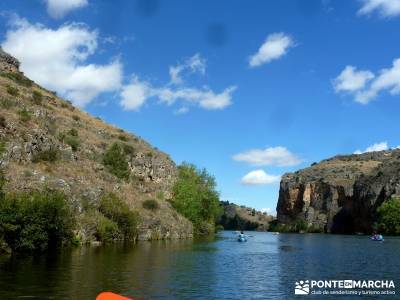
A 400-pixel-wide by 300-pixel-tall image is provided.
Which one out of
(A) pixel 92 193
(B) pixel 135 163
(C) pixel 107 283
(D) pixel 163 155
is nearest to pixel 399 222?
(D) pixel 163 155

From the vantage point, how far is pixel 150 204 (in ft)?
346

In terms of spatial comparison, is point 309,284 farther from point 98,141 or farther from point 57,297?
point 98,141

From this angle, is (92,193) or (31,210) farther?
(92,193)

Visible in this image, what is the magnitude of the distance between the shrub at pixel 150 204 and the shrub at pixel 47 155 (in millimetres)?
25835

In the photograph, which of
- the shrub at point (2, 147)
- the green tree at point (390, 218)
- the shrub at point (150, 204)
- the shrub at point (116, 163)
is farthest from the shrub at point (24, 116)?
the green tree at point (390, 218)

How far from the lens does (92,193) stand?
82.1 m

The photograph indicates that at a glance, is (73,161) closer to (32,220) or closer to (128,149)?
(32,220)

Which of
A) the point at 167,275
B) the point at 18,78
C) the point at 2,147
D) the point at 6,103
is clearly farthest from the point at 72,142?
the point at 167,275

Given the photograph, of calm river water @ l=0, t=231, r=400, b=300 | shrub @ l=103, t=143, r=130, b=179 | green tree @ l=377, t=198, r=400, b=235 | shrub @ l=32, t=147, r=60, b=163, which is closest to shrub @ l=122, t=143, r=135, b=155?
shrub @ l=103, t=143, r=130, b=179

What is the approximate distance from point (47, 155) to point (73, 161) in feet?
27.6

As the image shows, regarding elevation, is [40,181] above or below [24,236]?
above

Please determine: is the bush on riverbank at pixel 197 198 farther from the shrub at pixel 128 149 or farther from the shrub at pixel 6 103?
the shrub at pixel 6 103

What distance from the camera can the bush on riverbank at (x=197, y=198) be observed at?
421 feet

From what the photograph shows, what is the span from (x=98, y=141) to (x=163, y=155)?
29.7 metres
